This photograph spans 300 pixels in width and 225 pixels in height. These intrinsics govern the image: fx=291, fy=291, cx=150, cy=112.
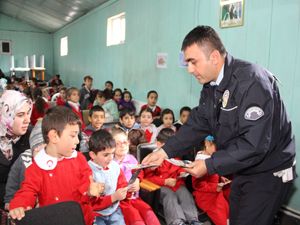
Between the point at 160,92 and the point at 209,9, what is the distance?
2.06 metres

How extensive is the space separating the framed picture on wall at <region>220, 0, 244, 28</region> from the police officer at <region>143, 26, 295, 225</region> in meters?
2.52

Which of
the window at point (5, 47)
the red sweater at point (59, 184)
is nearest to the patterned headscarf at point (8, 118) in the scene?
the red sweater at point (59, 184)

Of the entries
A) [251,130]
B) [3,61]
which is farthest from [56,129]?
[3,61]

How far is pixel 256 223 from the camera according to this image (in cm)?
187

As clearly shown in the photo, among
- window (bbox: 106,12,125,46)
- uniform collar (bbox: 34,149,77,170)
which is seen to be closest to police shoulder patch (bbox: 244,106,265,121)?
uniform collar (bbox: 34,149,77,170)

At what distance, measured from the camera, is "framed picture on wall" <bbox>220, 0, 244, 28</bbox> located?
410 centimetres

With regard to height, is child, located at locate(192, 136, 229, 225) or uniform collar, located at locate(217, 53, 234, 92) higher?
uniform collar, located at locate(217, 53, 234, 92)

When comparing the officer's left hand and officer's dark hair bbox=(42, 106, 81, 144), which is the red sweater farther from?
the officer's left hand

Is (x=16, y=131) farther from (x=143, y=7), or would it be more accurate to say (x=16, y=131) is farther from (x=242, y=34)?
(x=143, y=7)

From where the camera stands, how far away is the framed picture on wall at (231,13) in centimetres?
410

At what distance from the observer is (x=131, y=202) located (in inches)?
108

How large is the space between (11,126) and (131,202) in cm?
126

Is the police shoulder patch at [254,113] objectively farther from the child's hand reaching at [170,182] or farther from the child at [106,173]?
the child's hand reaching at [170,182]

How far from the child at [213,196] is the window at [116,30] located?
5.48m
